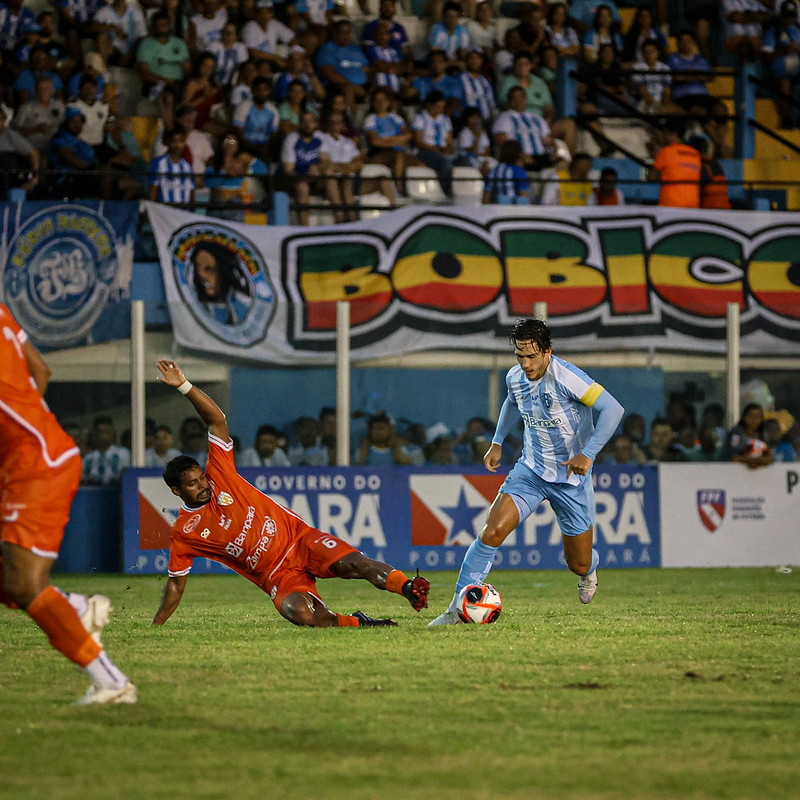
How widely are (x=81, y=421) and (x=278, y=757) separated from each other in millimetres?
9125

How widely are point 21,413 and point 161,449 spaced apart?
321 inches

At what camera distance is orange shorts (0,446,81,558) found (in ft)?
16.8

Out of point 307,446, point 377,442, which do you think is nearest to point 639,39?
point 377,442

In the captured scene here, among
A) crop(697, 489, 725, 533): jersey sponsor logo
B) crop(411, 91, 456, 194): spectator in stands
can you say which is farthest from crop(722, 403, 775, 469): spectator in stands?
crop(411, 91, 456, 194): spectator in stands

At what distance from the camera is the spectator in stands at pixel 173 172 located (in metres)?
14.7

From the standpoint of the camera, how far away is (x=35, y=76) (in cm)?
1539

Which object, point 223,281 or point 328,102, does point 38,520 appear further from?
point 328,102

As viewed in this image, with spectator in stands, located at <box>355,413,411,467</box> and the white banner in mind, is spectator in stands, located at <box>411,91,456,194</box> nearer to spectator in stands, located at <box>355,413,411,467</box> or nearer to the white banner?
spectator in stands, located at <box>355,413,411,467</box>

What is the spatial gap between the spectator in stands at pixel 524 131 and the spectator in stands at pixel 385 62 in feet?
4.59

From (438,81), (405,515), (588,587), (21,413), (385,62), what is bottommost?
(588,587)

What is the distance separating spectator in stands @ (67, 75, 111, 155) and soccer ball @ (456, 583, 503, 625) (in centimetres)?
900

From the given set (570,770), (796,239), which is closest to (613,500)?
(796,239)

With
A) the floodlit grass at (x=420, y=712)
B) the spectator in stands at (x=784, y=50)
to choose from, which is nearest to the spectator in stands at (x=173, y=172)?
the floodlit grass at (x=420, y=712)

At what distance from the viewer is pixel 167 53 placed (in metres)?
16.2
